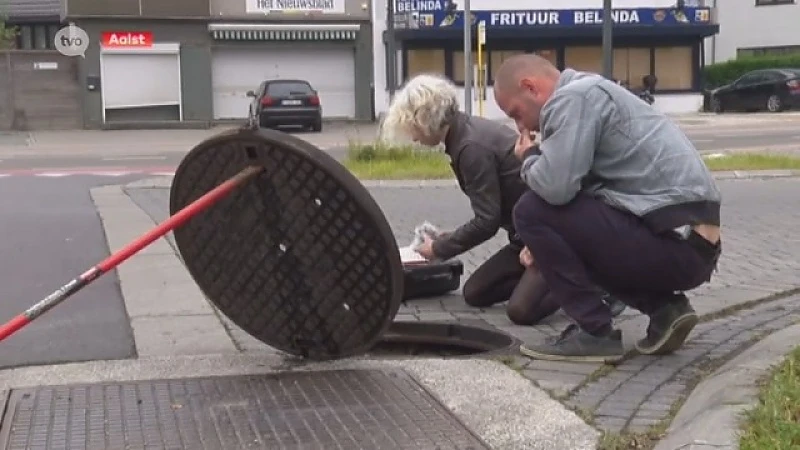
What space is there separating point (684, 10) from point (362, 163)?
81.2 ft

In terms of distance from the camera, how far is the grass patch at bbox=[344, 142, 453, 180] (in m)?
15.8

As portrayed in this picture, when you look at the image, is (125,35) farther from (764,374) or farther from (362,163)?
(764,374)

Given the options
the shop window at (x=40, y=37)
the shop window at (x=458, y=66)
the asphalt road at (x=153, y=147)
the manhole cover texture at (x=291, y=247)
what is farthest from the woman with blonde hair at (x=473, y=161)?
the shop window at (x=40, y=37)

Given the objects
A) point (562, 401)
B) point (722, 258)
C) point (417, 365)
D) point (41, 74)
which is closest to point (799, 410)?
point (562, 401)

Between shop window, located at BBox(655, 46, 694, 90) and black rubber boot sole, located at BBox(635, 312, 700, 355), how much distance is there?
36393mm

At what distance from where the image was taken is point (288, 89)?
3341 cm

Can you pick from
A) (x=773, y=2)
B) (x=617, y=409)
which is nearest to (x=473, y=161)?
(x=617, y=409)

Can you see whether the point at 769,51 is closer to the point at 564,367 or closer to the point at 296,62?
the point at 296,62

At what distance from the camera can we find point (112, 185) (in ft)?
51.0

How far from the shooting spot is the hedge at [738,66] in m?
40.9

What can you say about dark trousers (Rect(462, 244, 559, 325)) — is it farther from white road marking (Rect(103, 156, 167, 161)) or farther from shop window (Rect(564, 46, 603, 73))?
shop window (Rect(564, 46, 603, 73))

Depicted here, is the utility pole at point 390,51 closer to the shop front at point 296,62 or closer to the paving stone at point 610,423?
the shop front at point 296,62

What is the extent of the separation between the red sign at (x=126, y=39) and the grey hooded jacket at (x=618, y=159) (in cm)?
3392

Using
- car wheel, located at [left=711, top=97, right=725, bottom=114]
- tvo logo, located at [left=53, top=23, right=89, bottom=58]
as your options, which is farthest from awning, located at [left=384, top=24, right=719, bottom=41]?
tvo logo, located at [left=53, top=23, right=89, bottom=58]
